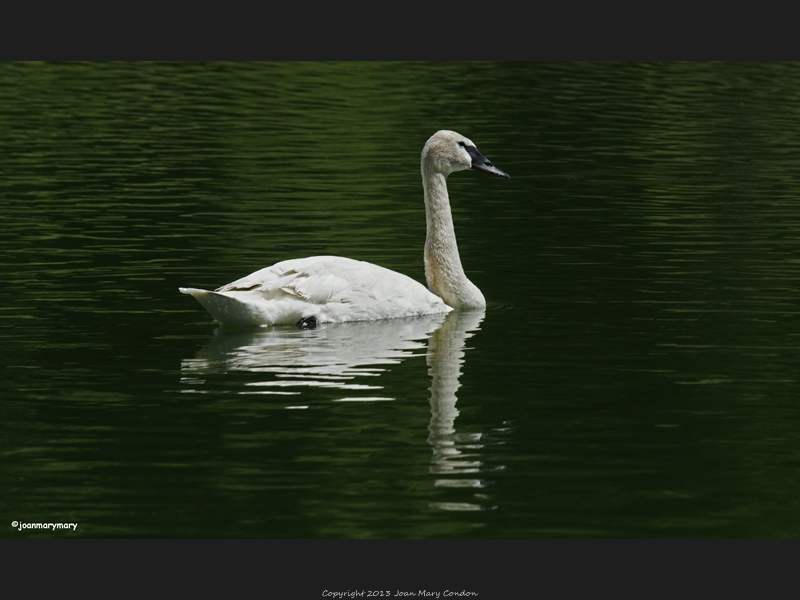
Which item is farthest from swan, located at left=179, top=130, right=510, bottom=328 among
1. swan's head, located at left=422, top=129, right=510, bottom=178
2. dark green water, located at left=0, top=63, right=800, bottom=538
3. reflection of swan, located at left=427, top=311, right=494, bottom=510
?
swan's head, located at left=422, top=129, right=510, bottom=178

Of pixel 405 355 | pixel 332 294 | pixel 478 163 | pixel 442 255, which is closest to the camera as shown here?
pixel 405 355

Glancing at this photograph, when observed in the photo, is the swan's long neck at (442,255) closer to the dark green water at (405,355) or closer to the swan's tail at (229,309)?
the dark green water at (405,355)

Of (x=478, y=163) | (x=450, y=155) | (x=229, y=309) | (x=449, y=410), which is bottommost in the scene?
(x=449, y=410)

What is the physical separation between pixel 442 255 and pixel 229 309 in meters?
3.07

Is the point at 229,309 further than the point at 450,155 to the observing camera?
No

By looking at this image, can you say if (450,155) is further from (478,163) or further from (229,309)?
(229,309)

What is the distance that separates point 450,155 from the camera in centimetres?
1650

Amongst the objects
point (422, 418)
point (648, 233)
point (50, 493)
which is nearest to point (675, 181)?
point (648, 233)

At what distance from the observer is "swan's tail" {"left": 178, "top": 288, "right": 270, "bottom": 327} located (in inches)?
549

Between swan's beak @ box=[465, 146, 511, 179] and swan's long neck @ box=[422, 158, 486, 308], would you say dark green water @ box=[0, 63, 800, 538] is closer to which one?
swan's long neck @ box=[422, 158, 486, 308]

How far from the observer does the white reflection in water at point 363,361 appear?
1098 cm

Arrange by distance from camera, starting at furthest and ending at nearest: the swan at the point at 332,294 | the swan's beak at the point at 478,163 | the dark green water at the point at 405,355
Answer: the swan's beak at the point at 478,163, the swan at the point at 332,294, the dark green water at the point at 405,355

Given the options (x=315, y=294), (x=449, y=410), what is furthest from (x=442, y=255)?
(x=449, y=410)

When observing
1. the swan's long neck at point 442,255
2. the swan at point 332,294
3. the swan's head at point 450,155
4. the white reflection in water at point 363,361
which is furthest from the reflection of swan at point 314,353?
the swan's head at point 450,155
